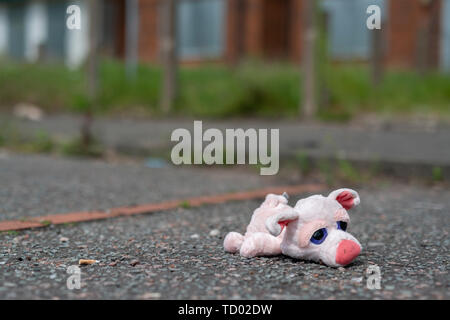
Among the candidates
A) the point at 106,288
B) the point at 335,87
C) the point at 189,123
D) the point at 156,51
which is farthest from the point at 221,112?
the point at 156,51

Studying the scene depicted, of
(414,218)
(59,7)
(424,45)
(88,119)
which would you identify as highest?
(59,7)

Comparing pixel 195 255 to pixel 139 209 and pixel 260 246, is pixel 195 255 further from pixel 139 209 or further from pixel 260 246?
pixel 139 209

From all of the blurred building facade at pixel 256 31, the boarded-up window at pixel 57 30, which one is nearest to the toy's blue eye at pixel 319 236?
the blurred building facade at pixel 256 31

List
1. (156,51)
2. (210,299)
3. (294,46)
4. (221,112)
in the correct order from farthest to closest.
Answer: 1. (156,51)
2. (294,46)
3. (221,112)
4. (210,299)

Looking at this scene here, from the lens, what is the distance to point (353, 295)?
5.77 ft

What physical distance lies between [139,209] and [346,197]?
1.15 metres

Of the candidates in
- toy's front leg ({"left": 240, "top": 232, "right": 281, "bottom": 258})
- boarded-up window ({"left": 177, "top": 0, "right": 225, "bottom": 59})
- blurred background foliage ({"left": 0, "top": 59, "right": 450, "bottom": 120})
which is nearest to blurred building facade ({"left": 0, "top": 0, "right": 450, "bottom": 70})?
boarded-up window ({"left": 177, "top": 0, "right": 225, "bottom": 59})

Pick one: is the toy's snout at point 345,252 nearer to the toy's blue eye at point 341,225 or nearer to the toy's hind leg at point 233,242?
the toy's blue eye at point 341,225

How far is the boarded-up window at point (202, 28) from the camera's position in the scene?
13.2m

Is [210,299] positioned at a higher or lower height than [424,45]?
lower

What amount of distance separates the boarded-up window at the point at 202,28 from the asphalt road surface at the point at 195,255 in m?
9.96

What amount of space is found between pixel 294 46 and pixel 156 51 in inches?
124

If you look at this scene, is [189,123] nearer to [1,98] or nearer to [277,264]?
[1,98]

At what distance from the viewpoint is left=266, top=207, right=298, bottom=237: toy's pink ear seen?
199 centimetres
